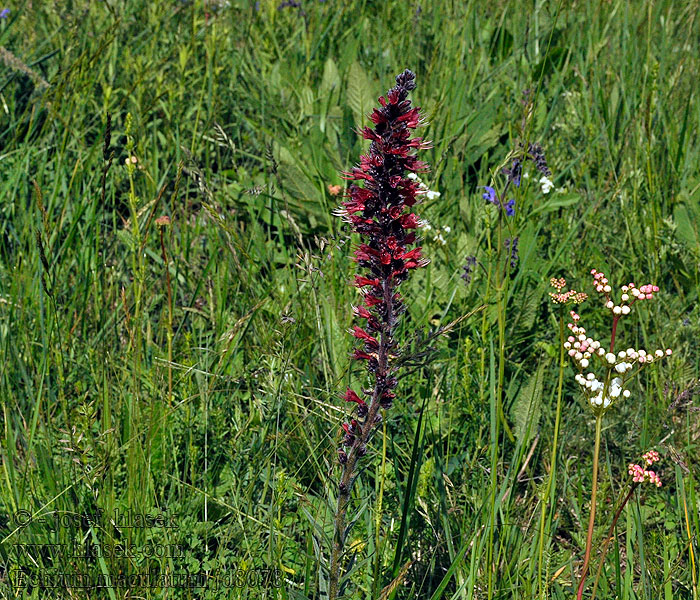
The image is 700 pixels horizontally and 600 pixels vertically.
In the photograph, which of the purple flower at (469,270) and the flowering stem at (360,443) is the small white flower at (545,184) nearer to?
the purple flower at (469,270)

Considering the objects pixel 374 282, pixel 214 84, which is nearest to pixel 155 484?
pixel 374 282

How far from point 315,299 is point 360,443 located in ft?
1.97

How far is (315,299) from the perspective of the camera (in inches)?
76.5

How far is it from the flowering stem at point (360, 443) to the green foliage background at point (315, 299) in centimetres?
5

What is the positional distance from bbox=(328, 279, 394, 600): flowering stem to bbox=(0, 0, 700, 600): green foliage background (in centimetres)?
5

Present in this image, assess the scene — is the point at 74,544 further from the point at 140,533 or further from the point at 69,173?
the point at 69,173

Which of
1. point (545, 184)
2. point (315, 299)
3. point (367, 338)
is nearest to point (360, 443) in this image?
point (367, 338)

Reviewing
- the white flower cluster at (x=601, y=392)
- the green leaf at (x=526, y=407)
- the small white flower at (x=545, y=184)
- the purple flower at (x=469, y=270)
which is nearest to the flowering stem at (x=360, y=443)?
the white flower cluster at (x=601, y=392)

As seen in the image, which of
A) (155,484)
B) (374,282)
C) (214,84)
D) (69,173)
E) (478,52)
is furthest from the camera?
(478,52)

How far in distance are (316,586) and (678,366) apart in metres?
1.39

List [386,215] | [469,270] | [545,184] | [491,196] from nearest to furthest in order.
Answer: [386,215] → [469,270] → [491,196] → [545,184]

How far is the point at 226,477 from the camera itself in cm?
218

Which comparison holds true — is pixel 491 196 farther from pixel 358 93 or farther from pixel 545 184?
pixel 358 93

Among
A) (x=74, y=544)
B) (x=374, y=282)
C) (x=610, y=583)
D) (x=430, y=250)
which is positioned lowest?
(x=74, y=544)
